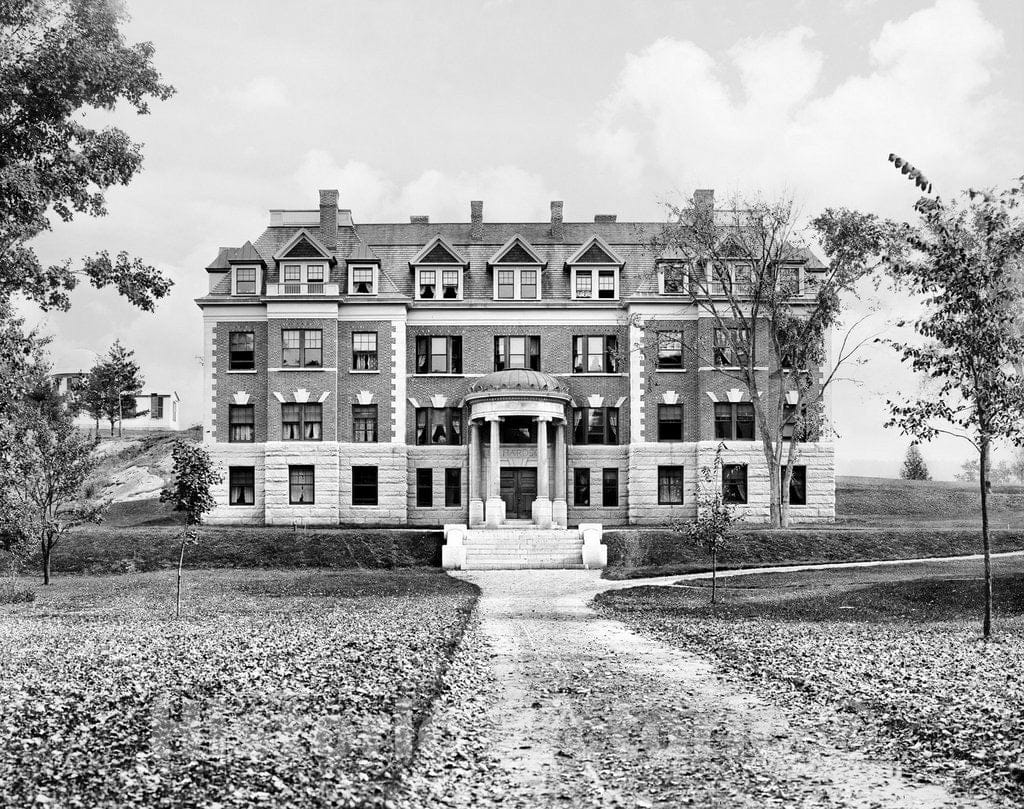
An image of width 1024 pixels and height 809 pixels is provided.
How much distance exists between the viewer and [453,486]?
49031 mm

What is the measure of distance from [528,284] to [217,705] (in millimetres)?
40316

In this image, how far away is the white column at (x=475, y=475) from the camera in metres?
46.9

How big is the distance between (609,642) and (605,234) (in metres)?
39.0

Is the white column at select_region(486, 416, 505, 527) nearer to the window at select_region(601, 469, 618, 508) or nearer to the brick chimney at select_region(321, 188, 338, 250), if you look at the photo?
the window at select_region(601, 469, 618, 508)

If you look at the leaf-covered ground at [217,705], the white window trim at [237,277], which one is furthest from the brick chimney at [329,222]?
the leaf-covered ground at [217,705]

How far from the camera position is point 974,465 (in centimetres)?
9256

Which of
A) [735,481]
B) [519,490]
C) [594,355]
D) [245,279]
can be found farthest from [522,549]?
[245,279]

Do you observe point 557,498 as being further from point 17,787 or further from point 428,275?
point 17,787

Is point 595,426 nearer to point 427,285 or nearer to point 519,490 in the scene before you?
point 519,490

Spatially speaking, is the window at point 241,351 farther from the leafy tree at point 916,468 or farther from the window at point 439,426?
the leafy tree at point 916,468

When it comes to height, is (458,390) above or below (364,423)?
above

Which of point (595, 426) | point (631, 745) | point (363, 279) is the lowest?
point (631, 745)

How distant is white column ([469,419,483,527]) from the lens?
46875 millimetres

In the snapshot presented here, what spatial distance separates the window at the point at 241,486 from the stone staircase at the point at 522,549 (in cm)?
1253
